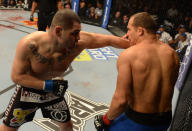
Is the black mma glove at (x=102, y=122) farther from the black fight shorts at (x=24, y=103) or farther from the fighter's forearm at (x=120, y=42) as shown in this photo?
the fighter's forearm at (x=120, y=42)

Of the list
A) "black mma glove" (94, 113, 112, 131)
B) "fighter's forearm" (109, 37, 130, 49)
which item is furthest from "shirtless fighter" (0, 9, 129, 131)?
"black mma glove" (94, 113, 112, 131)

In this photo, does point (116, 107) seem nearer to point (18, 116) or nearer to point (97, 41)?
point (97, 41)

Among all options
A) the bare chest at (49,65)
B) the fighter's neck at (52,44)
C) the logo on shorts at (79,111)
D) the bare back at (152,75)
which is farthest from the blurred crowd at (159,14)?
the fighter's neck at (52,44)

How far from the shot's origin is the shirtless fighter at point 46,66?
5.54ft

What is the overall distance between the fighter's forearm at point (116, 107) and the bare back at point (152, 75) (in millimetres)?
108

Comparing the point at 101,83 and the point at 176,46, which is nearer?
the point at 101,83

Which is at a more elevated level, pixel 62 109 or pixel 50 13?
pixel 50 13

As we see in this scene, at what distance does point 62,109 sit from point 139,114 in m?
0.80

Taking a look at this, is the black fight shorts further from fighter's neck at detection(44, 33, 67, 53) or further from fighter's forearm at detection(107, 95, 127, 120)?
fighter's forearm at detection(107, 95, 127, 120)

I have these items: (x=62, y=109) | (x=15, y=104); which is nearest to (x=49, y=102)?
(x=62, y=109)

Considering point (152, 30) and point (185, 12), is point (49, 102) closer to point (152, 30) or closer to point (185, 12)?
point (152, 30)

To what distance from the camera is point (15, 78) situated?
69.3 inches

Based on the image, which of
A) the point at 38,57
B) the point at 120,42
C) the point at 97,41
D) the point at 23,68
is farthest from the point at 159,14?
the point at 23,68

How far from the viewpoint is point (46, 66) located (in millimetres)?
1852
